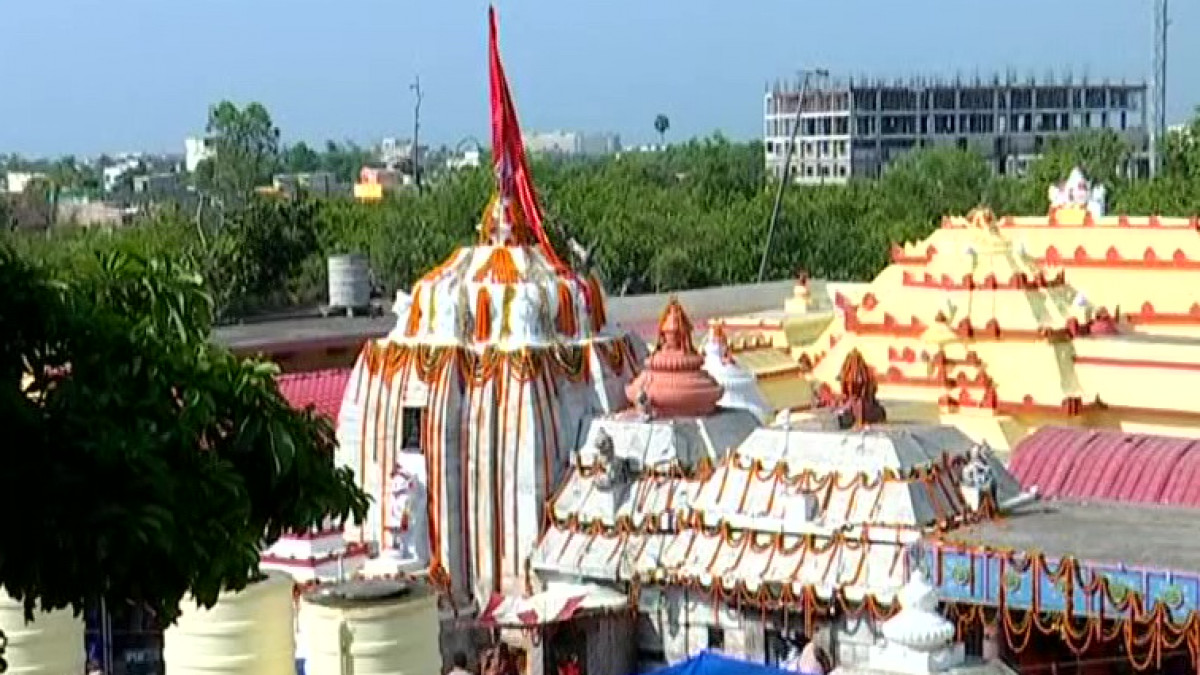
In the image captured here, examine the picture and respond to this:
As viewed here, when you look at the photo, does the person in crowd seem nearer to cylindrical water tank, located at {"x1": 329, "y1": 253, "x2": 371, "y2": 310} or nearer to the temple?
the temple

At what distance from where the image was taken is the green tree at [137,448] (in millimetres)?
4508

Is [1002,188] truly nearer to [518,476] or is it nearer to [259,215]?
[259,215]

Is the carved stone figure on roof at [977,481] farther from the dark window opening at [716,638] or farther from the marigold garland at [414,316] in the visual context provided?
the marigold garland at [414,316]

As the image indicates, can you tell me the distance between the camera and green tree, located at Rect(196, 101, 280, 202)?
64.6 m

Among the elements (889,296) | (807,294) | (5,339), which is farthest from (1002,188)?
(5,339)

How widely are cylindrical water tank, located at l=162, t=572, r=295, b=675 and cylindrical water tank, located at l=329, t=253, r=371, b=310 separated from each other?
23513mm

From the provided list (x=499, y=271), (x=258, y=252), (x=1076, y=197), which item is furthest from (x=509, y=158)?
(x=258, y=252)

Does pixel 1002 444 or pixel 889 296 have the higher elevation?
pixel 889 296

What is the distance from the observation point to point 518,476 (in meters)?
16.7

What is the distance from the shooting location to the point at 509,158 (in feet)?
61.5

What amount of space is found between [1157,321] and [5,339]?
63.2 ft

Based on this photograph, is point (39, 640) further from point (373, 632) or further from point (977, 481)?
point (977, 481)

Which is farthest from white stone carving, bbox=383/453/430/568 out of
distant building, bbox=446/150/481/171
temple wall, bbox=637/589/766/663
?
distant building, bbox=446/150/481/171

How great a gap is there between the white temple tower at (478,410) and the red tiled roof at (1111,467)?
11.6ft
